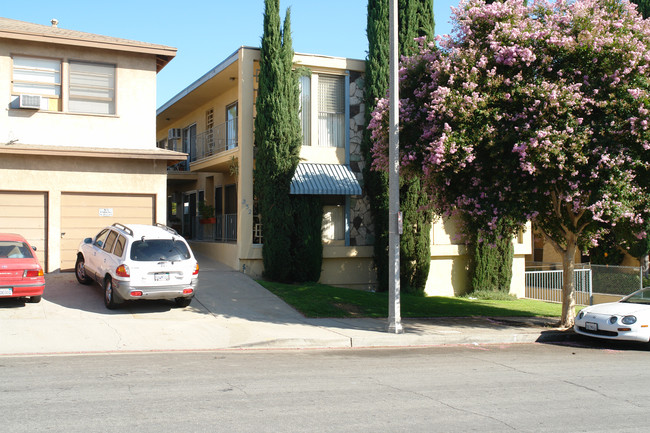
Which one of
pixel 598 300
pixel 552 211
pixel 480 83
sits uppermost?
pixel 480 83

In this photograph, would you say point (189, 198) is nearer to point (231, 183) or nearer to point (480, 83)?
point (231, 183)

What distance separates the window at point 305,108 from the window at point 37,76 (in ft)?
24.1

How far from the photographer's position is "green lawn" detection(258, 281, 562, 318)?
609 inches

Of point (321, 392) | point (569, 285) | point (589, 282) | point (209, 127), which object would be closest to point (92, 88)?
point (209, 127)

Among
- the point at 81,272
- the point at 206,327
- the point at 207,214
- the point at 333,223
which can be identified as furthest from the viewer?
the point at 207,214

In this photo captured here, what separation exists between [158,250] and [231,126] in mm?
8816

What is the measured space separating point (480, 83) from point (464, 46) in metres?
1.36

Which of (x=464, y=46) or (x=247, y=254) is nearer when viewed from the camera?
(x=464, y=46)

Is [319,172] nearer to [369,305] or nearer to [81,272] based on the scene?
[369,305]

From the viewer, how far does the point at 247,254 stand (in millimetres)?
18844

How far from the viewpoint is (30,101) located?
16.4 metres

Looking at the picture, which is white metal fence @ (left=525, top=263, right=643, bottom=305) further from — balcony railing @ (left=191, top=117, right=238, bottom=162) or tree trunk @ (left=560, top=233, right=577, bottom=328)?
balcony railing @ (left=191, top=117, right=238, bottom=162)

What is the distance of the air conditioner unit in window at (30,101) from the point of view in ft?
53.5

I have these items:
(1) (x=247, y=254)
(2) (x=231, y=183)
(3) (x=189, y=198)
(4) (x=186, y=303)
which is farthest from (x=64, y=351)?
(3) (x=189, y=198)
